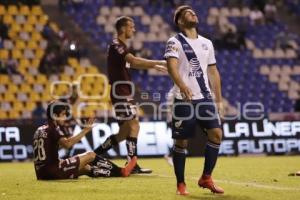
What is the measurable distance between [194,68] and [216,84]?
372mm

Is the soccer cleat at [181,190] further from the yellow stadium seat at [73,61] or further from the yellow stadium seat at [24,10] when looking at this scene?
the yellow stadium seat at [24,10]

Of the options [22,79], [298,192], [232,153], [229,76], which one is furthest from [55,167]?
[229,76]

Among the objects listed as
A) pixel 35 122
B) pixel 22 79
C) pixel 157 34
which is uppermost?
pixel 157 34

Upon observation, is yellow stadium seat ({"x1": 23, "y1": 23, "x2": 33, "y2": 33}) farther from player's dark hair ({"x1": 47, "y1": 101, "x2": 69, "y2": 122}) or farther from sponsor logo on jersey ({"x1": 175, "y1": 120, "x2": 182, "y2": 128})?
sponsor logo on jersey ({"x1": 175, "y1": 120, "x2": 182, "y2": 128})

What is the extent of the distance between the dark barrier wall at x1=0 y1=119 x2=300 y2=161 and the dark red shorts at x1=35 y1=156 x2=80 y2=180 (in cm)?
635

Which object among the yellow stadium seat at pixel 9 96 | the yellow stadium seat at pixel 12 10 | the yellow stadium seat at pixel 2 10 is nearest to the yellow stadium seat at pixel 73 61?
the yellow stadium seat at pixel 9 96

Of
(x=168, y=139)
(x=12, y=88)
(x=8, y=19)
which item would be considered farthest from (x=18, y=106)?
(x=168, y=139)

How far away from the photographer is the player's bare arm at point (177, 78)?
7270mm

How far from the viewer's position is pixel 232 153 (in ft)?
55.5

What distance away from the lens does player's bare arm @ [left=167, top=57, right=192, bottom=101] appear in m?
7.27

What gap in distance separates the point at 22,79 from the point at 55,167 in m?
12.5

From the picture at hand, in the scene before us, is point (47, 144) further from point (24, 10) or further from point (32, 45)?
point (24, 10)

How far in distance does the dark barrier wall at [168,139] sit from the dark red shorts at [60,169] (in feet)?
20.8

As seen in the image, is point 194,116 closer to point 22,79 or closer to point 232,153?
point 232,153
